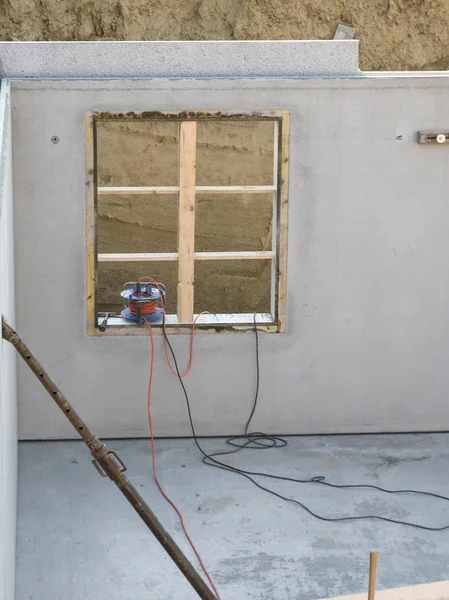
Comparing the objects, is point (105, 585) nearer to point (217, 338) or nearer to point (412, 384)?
point (217, 338)

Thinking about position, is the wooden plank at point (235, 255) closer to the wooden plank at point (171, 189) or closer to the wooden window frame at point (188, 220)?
the wooden window frame at point (188, 220)

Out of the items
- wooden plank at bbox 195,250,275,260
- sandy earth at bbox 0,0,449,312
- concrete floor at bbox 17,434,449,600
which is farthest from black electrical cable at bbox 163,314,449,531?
sandy earth at bbox 0,0,449,312

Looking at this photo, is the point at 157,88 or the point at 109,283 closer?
the point at 157,88

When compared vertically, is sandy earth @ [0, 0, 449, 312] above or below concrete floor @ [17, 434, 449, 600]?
above

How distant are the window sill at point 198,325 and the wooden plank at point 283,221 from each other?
0.14 meters

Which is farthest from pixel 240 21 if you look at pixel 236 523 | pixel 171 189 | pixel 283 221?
pixel 236 523

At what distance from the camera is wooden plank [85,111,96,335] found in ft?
21.4

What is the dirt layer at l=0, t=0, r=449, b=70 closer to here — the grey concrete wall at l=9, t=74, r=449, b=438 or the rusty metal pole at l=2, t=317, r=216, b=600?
the grey concrete wall at l=9, t=74, r=449, b=438

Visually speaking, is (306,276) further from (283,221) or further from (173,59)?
(173,59)

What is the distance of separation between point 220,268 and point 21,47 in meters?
6.28

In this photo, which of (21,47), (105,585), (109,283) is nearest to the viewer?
(105,585)

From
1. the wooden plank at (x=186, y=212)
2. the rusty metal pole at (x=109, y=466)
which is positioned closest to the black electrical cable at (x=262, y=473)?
the wooden plank at (x=186, y=212)

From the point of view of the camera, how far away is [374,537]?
5.63m

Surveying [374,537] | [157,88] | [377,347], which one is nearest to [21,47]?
[157,88]
